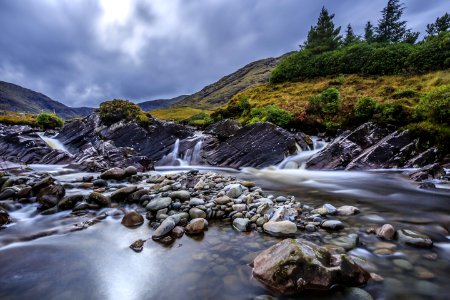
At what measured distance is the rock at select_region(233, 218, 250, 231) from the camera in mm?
5191

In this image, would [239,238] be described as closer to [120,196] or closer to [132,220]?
[132,220]

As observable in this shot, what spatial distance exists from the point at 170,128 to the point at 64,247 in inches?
597

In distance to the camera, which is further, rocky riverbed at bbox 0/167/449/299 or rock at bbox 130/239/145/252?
rock at bbox 130/239/145/252

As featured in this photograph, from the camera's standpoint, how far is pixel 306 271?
3.14 metres

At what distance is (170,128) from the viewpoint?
19.4m

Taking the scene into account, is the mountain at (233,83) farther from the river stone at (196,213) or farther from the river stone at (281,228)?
the river stone at (281,228)

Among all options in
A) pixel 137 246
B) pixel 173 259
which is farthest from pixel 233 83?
pixel 173 259

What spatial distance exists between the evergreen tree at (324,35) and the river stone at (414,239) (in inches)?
1929

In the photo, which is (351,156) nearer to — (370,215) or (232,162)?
(232,162)

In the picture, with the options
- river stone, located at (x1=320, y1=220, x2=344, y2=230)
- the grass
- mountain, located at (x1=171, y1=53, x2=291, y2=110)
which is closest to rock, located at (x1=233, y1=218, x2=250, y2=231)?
river stone, located at (x1=320, y1=220, x2=344, y2=230)

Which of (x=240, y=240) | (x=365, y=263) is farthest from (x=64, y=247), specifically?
(x=365, y=263)

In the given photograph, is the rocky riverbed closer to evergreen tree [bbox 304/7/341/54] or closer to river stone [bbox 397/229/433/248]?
river stone [bbox 397/229/433/248]

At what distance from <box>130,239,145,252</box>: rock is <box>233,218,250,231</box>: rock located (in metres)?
1.87

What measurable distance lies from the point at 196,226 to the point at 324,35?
5549 cm
